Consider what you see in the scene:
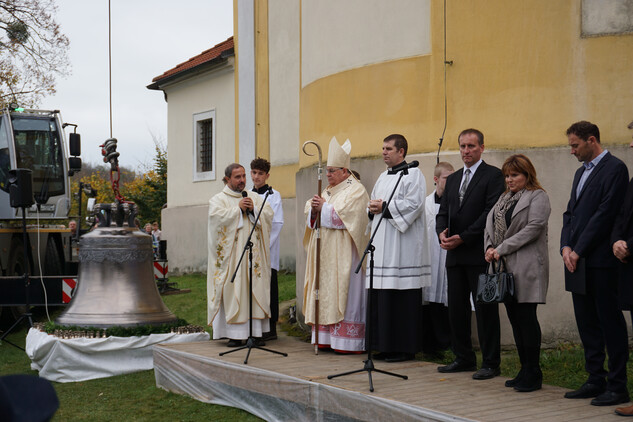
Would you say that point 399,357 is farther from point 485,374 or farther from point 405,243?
point 485,374

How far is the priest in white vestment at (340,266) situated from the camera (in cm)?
827

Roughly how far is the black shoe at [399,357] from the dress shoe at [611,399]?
234 cm

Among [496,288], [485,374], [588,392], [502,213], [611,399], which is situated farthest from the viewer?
[485,374]

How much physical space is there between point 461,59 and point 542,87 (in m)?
0.94

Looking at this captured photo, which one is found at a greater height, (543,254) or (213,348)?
(543,254)

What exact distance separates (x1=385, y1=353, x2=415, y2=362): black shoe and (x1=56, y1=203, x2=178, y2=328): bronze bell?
3414 mm

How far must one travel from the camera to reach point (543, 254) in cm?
629

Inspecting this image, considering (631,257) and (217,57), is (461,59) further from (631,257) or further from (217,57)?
(217,57)

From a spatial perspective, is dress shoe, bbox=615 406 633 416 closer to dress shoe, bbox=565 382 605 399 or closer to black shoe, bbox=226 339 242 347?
dress shoe, bbox=565 382 605 399

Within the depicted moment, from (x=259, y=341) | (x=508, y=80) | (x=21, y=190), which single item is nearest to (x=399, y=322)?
(x=259, y=341)

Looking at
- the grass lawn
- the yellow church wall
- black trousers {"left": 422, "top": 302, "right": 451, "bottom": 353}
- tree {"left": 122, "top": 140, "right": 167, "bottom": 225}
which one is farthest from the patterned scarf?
tree {"left": 122, "top": 140, "right": 167, "bottom": 225}

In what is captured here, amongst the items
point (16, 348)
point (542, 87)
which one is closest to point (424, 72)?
point (542, 87)

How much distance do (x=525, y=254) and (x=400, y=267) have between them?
1661mm

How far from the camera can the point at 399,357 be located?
7.78m
